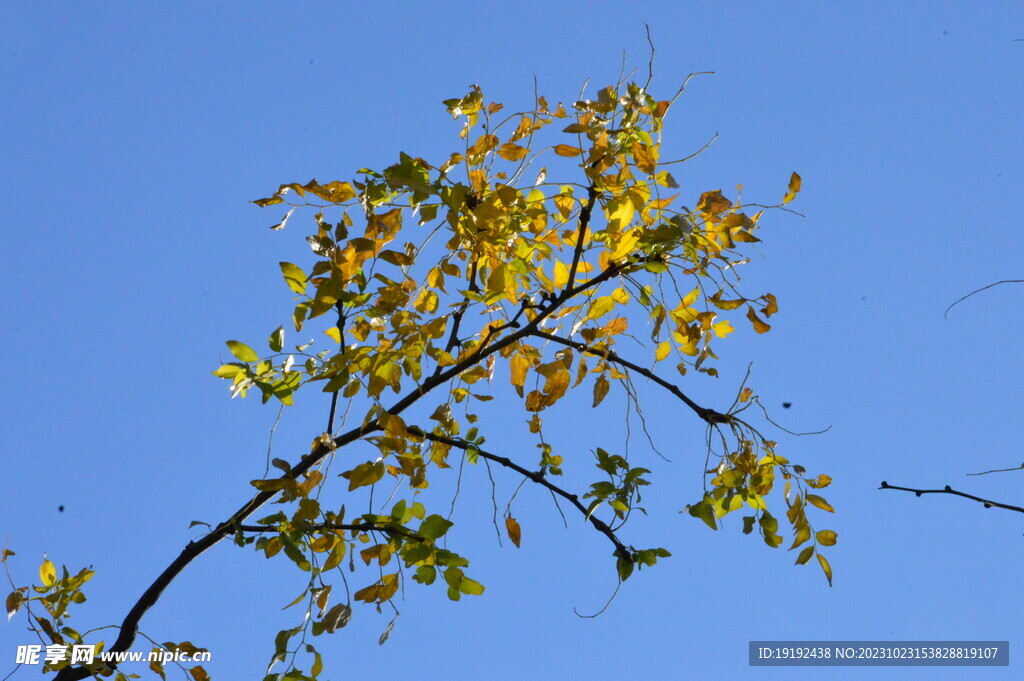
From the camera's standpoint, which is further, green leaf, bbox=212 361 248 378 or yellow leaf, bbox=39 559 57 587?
yellow leaf, bbox=39 559 57 587

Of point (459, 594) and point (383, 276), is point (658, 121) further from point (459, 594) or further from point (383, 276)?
point (459, 594)

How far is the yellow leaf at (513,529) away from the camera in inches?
56.6

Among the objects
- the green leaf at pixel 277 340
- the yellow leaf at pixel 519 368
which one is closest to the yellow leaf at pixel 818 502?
the yellow leaf at pixel 519 368

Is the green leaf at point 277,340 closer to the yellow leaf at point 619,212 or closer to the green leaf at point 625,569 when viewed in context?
the yellow leaf at point 619,212

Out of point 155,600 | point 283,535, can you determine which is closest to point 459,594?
point 283,535

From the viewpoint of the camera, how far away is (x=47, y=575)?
1.63m

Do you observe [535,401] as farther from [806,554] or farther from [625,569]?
[806,554]

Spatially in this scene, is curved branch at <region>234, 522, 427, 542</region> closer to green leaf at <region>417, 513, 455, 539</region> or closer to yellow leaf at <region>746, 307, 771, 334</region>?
green leaf at <region>417, 513, 455, 539</region>

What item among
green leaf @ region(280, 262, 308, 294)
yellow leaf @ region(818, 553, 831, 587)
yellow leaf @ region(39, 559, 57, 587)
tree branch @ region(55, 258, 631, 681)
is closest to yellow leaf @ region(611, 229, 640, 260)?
tree branch @ region(55, 258, 631, 681)

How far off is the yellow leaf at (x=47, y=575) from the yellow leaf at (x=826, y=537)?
1.28 metres

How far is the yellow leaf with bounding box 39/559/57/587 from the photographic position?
162 centimetres

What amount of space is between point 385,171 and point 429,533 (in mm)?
511

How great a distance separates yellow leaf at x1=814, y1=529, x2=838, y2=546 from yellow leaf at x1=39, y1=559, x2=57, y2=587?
1.28m

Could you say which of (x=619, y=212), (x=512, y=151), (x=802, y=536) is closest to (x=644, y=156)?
(x=619, y=212)
